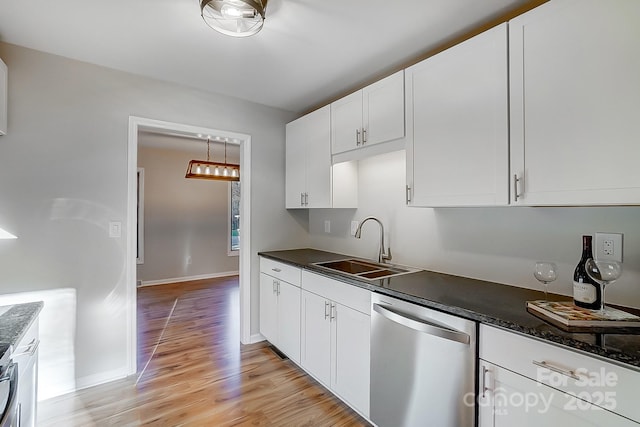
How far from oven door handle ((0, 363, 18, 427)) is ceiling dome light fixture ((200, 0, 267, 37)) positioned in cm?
170

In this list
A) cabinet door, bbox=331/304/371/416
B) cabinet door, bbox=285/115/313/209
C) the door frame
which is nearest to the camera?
cabinet door, bbox=331/304/371/416

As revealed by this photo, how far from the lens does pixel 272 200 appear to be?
10.5 feet

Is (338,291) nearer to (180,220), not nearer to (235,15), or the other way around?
(235,15)

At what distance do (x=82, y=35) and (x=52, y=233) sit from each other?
1336 mm

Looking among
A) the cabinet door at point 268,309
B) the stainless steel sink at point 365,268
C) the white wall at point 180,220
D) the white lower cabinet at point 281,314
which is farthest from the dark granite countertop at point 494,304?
the white wall at point 180,220

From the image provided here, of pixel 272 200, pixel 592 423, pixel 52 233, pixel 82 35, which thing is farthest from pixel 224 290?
pixel 592 423

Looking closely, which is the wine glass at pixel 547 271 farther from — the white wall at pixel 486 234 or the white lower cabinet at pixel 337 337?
the white lower cabinet at pixel 337 337

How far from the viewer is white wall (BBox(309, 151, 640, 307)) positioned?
1404 mm

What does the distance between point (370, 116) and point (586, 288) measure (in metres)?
1.56

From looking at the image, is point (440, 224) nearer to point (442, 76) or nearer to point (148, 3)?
point (442, 76)

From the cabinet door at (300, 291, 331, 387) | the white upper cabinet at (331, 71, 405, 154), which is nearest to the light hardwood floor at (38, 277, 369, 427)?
the cabinet door at (300, 291, 331, 387)

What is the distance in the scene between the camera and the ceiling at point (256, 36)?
5.45 feet

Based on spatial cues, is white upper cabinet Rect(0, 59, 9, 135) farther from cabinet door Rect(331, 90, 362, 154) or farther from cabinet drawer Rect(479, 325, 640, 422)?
cabinet drawer Rect(479, 325, 640, 422)

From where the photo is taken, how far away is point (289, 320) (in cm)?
259
